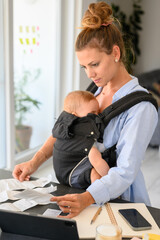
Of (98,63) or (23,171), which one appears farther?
(23,171)

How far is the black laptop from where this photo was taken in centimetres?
95

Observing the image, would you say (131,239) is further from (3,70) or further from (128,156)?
(3,70)

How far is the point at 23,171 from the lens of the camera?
150cm

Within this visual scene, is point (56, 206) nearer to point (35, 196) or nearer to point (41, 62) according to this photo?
point (35, 196)

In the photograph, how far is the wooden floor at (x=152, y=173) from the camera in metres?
3.23

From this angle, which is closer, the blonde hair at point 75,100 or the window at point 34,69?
A: the blonde hair at point 75,100

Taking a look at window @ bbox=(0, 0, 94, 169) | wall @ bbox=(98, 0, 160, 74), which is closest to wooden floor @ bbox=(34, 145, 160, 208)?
window @ bbox=(0, 0, 94, 169)

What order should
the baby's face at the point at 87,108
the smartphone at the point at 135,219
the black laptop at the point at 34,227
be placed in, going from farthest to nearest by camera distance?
the baby's face at the point at 87,108 < the smartphone at the point at 135,219 < the black laptop at the point at 34,227

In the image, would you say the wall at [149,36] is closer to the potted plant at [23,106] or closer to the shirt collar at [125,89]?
the potted plant at [23,106]

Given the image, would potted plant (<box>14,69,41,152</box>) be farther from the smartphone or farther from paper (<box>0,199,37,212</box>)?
the smartphone

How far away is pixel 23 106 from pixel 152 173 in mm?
1763

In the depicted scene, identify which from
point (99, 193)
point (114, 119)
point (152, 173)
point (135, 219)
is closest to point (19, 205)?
point (99, 193)

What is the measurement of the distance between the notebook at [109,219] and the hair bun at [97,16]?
768 mm

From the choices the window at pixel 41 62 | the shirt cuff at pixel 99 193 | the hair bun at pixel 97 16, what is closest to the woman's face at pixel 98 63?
the hair bun at pixel 97 16
